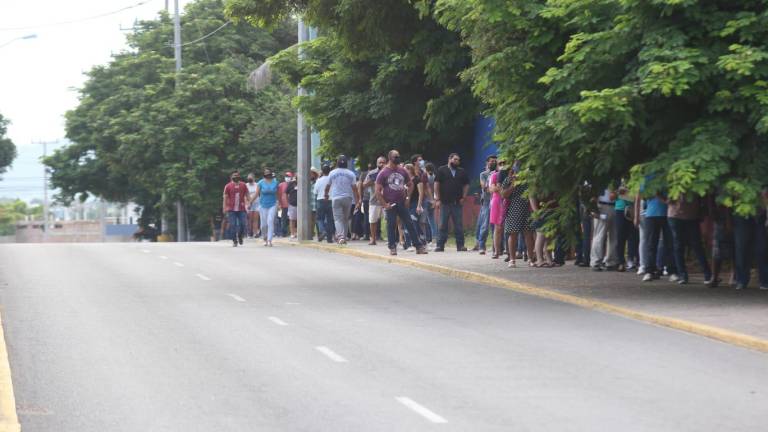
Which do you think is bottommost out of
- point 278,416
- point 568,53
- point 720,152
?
point 278,416

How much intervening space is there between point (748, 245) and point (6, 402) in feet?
33.7

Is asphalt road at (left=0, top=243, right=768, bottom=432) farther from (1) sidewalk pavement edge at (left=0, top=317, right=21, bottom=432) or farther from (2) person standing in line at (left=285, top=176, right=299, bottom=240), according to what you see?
(2) person standing in line at (left=285, top=176, right=299, bottom=240)

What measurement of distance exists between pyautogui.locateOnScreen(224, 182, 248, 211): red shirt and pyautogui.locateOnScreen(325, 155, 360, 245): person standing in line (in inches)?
99.8

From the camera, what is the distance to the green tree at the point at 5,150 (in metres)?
83.5

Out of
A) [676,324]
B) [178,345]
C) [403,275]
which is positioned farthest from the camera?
[403,275]

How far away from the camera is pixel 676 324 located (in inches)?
548

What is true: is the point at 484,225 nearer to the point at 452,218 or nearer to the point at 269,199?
the point at 452,218

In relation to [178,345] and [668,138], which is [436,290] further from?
[178,345]

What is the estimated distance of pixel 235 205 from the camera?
3170cm

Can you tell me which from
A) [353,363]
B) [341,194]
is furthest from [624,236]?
[341,194]

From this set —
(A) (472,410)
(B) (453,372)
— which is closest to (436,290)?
(B) (453,372)

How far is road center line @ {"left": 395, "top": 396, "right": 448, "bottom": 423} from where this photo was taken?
892 cm

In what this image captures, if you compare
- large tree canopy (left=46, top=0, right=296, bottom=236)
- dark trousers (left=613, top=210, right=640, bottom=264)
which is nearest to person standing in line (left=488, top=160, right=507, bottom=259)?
dark trousers (left=613, top=210, right=640, bottom=264)

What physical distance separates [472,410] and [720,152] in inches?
257
